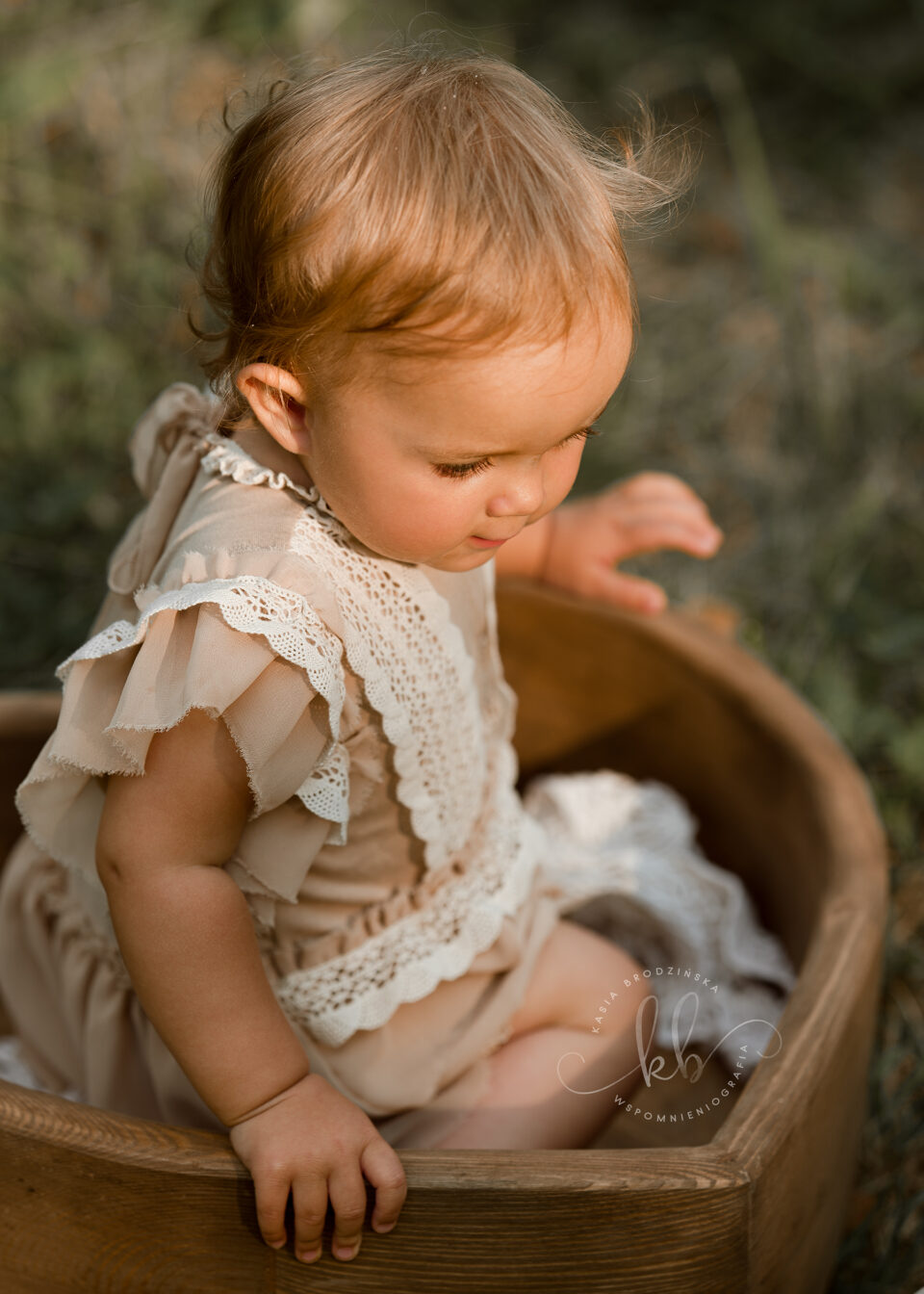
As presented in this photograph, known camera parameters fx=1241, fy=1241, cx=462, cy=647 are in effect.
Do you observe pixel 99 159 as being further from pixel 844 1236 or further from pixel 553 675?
pixel 844 1236

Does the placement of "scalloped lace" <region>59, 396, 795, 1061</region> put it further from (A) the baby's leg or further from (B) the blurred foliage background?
→ (B) the blurred foliage background

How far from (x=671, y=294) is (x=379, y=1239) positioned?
2.05 metres

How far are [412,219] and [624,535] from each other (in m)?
0.62

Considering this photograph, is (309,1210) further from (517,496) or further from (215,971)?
Result: (517,496)

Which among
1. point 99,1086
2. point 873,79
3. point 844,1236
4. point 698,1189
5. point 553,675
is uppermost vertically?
point 873,79

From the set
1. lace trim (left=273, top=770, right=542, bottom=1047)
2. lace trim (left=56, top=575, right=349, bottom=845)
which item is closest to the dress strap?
lace trim (left=56, top=575, right=349, bottom=845)

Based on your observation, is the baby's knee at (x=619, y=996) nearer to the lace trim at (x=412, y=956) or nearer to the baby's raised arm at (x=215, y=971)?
the lace trim at (x=412, y=956)

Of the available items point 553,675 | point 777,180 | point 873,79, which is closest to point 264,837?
point 553,675

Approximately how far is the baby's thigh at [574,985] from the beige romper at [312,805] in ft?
0.08

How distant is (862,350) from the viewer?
2248 millimetres

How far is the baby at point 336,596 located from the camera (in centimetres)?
73

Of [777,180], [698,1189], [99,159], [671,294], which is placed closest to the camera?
[698,1189]

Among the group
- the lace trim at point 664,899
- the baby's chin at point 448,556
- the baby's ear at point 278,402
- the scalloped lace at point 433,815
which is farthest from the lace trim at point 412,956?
the baby's ear at point 278,402

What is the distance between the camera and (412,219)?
2.35 ft
